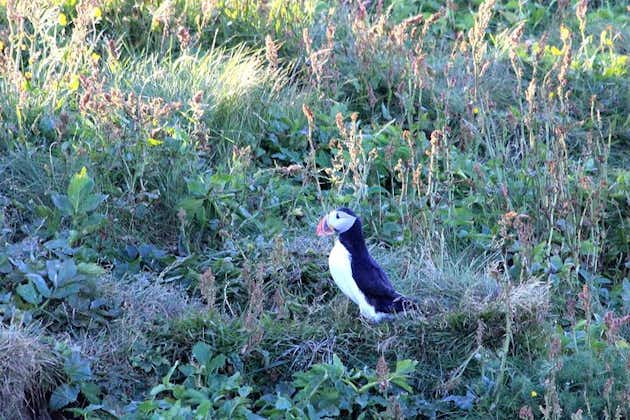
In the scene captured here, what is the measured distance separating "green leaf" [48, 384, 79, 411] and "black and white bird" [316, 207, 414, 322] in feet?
4.01

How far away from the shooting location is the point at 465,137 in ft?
20.5

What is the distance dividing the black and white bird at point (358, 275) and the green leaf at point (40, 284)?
4.01ft

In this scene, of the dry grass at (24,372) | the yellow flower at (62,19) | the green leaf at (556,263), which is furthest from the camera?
the yellow flower at (62,19)

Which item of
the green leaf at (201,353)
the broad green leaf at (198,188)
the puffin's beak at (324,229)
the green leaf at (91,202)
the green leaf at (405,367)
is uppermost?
the green leaf at (91,202)

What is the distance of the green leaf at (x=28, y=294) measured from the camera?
491 cm

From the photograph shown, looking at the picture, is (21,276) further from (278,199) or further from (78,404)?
(278,199)

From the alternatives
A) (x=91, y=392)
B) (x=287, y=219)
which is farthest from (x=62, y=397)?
(x=287, y=219)

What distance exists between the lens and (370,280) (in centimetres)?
498

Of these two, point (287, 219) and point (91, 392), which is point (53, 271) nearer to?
point (91, 392)

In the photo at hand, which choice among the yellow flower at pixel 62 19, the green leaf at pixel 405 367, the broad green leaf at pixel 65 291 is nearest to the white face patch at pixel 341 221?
the green leaf at pixel 405 367

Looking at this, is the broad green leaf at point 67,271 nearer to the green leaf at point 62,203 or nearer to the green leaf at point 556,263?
the green leaf at point 62,203

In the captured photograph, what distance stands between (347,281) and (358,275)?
0.20 ft

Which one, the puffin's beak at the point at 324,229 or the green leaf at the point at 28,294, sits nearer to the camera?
the green leaf at the point at 28,294

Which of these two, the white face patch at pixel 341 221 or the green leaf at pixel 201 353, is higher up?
the white face patch at pixel 341 221
